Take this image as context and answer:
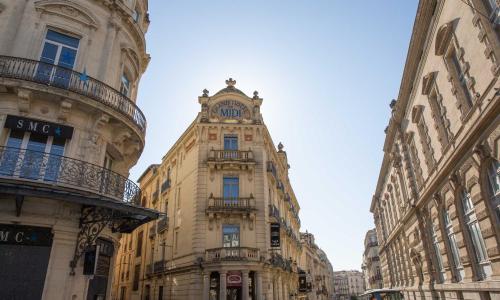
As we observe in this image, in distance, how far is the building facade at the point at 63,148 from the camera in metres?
8.80

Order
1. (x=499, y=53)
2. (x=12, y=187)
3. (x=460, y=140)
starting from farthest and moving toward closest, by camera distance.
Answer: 1. (x=460, y=140)
2. (x=499, y=53)
3. (x=12, y=187)

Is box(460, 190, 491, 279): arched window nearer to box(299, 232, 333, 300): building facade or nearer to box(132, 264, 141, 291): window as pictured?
box(299, 232, 333, 300): building facade

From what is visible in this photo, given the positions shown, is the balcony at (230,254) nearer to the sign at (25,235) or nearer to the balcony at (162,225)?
the balcony at (162,225)

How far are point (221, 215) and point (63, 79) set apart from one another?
615 inches

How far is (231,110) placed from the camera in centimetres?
2816

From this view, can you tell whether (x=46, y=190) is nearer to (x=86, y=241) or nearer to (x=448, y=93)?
(x=86, y=241)

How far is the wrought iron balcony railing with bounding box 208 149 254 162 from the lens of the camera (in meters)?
25.4

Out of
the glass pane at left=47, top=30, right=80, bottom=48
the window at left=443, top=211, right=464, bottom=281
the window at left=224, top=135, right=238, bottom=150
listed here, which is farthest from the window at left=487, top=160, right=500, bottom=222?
the window at left=224, top=135, right=238, bottom=150

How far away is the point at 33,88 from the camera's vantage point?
959 cm

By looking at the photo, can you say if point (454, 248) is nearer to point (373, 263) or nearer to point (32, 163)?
point (32, 163)

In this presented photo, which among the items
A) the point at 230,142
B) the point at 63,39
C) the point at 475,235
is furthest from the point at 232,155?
the point at 475,235

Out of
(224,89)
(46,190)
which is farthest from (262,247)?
(46,190)

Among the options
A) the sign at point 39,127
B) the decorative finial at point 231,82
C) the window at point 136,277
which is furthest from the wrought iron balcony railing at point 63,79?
the window at point 136,277

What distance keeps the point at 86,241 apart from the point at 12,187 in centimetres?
269
